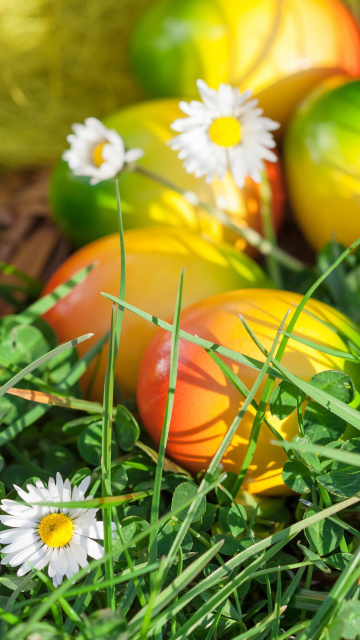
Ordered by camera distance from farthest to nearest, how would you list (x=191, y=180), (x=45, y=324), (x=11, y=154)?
(x=11, y=154), (x=191, y=180), (x=45, y=324)

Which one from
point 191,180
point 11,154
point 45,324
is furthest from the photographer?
point 11,154

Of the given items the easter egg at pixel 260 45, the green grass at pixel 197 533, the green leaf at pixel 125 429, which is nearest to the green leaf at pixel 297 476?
the green grass at pixel 197 533

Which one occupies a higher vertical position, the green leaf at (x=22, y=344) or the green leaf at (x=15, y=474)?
the green leaf at (x=22, y=344)

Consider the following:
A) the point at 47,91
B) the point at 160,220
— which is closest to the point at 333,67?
the point at 160,220

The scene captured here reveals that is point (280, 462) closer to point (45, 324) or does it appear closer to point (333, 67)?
point (45, 324)

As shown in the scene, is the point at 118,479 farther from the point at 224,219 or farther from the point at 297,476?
the point at 224,219

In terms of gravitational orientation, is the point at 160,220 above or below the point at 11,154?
below

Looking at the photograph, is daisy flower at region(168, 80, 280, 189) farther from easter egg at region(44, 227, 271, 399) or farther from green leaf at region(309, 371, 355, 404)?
green leaf at region(309, 371, 355, 404)

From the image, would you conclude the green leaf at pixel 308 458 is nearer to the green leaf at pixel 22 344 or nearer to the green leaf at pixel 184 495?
the green leaf at pixel 184 495
